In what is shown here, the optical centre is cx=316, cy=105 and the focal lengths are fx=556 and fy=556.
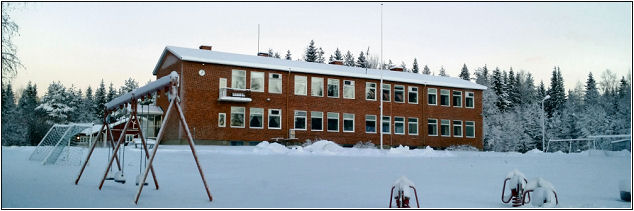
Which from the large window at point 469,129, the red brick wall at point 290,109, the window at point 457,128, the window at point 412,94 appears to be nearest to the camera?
the red brick wall at point 290,109

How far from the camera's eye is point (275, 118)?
3000 centimetres

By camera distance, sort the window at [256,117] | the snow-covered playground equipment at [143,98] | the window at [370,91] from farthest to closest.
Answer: the window at [370,91]
the window at [256,117]
the snow-covered playground equipment at [143,98]

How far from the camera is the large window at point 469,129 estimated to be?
121 ft

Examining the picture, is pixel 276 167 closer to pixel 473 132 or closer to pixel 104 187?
pixel 104 187

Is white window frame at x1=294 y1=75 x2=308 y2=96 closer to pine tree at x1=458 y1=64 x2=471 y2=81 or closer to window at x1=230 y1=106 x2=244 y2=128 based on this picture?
window at x1=230 y1=106 x2=244 y2=128

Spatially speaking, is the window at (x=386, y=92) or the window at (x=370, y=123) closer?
the window at (x=370, y=123)

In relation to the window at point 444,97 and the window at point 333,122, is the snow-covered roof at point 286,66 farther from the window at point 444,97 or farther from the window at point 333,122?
the window at point 333,122

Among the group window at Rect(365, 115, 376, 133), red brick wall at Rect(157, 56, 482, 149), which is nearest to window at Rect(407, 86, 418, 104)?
red brick wall at Rect(157, 56, 482, 149)

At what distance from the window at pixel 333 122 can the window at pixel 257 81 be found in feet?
15.0

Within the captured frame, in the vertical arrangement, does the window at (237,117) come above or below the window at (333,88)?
below

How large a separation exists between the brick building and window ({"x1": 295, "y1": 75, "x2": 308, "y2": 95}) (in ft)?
0.18

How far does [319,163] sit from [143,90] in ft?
24.6

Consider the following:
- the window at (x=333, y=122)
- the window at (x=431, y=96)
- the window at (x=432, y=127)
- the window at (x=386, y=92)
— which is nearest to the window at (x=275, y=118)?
the window at (x=333, y=122)

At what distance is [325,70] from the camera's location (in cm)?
3148
